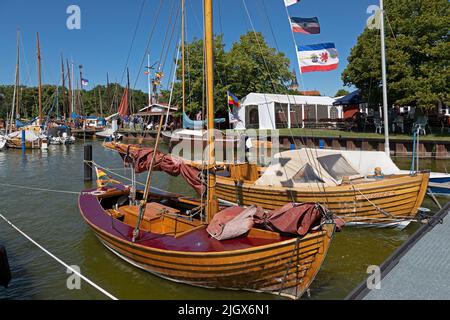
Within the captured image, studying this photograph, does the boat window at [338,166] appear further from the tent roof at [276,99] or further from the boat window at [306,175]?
the tent roof at [276,99]

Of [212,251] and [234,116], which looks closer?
[212,251]

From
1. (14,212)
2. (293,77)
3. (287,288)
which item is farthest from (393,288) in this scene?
(293,77)

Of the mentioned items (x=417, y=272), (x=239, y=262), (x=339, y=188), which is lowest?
(x=417, y=272)

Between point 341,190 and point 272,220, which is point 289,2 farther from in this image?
point 272,220

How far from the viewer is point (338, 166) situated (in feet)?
40.0

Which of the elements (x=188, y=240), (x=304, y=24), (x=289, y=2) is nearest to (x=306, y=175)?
(x=304, y=24)

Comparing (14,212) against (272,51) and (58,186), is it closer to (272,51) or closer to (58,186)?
(58,186)

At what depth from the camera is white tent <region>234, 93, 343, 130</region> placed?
36.8m

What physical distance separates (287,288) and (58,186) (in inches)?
620

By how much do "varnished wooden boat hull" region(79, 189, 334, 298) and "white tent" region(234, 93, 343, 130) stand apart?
2894cm

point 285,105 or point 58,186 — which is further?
point 285,105

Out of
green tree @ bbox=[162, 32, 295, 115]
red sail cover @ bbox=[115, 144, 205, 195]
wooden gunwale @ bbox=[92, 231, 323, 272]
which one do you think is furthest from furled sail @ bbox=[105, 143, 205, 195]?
green tree @ bbox=[162, 32, 295, 115]

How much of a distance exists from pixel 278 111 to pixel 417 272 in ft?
112

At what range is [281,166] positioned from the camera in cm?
1170
